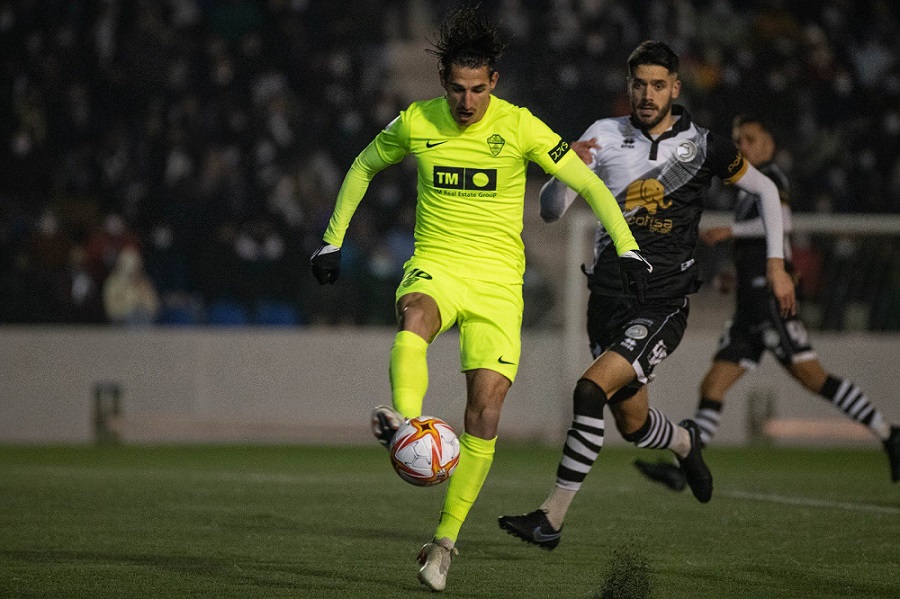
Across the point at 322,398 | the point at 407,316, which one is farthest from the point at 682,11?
the point at 407,316

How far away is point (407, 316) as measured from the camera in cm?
597

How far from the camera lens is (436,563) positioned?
5.55 meters

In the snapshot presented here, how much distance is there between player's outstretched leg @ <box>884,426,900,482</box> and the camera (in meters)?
9.83

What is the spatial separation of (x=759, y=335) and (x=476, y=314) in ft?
14.8

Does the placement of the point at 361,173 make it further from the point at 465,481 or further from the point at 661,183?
the point at 661,183

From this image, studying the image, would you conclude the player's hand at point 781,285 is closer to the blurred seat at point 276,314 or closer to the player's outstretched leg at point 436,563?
the player's outstretched leg at point 436,563

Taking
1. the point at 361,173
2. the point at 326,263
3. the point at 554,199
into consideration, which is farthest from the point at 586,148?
the point at 326,263

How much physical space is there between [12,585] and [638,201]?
11.2 feet

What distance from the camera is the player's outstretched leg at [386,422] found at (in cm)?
552

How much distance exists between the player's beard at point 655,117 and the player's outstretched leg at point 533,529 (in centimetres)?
198

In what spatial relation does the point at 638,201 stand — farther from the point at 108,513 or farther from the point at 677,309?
the point at 108,513

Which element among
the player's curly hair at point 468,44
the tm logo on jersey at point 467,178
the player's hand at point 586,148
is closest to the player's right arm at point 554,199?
the player's hand at point 586,148

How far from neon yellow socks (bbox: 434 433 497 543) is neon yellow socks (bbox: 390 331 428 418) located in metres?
0.31

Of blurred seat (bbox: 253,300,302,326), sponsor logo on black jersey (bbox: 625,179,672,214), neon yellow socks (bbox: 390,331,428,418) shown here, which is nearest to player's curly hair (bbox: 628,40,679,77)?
sponsor logo on black jersey (bbox: 625,179,672,214)
